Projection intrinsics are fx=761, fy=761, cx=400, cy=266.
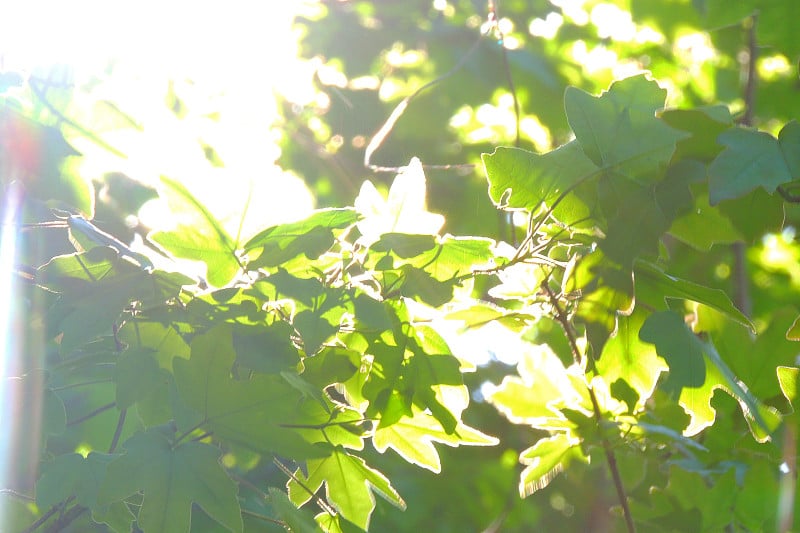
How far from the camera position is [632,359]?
2.78 ft

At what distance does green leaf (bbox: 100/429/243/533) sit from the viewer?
2.27ft

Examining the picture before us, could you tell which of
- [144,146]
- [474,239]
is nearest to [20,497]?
[144,146]

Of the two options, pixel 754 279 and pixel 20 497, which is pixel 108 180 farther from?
pixel 754 279

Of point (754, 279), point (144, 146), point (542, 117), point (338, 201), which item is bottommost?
point (754, 279)

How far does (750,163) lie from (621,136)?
0.42 ft

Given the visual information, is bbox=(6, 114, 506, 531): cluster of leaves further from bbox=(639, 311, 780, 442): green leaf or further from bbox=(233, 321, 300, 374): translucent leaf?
bbox=(639, 311, 780, 442): green leaf

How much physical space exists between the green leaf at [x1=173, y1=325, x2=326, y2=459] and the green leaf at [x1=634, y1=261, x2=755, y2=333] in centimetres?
39

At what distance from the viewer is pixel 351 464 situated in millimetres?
883

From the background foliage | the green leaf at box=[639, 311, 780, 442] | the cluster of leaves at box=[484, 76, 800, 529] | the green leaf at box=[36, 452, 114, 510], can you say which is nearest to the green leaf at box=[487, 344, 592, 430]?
the background foliage

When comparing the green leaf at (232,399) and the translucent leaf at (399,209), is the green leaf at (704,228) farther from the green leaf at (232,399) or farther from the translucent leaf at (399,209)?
the green leaf at (232,399)

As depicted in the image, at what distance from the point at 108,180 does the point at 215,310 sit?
1.90 meters

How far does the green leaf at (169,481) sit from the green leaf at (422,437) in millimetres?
204

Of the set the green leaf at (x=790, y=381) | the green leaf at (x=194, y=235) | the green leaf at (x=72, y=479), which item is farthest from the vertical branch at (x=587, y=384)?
the green leaf at (x=72, y=479)

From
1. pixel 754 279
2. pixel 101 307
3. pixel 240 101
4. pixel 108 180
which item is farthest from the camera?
pixel 754 279
